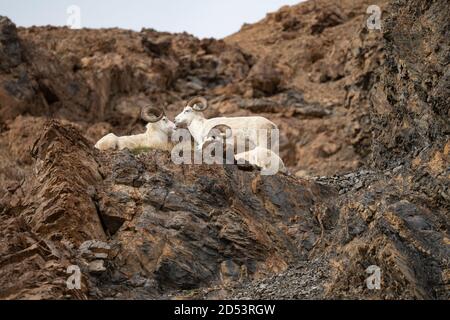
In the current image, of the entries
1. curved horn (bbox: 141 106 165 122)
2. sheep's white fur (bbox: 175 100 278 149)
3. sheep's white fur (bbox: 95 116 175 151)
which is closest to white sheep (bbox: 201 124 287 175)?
sheep's white fur (bbox: 175 100 278 149)

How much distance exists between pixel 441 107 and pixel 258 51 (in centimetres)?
3397

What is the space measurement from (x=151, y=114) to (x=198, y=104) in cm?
118

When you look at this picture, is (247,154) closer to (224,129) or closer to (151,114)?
(224,129)

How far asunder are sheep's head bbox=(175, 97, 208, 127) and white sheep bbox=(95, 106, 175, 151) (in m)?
0.23

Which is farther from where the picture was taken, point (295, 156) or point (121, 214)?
point (295, 156)

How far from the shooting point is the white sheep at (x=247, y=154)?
15993mm

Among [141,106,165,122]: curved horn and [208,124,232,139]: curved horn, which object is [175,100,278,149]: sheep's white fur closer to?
[208,124,232,139]: curved horn

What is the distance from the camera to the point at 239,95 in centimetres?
3622

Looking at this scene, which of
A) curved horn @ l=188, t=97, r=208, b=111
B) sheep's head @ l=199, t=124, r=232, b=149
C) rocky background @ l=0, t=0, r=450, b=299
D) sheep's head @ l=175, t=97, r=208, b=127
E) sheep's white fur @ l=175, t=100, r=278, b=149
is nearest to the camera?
rocky background @ l=0, t=0, r=450, b=299

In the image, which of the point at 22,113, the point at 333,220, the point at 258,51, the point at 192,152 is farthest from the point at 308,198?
the point at 258,51

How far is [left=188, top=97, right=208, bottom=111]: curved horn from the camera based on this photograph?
19500mm
